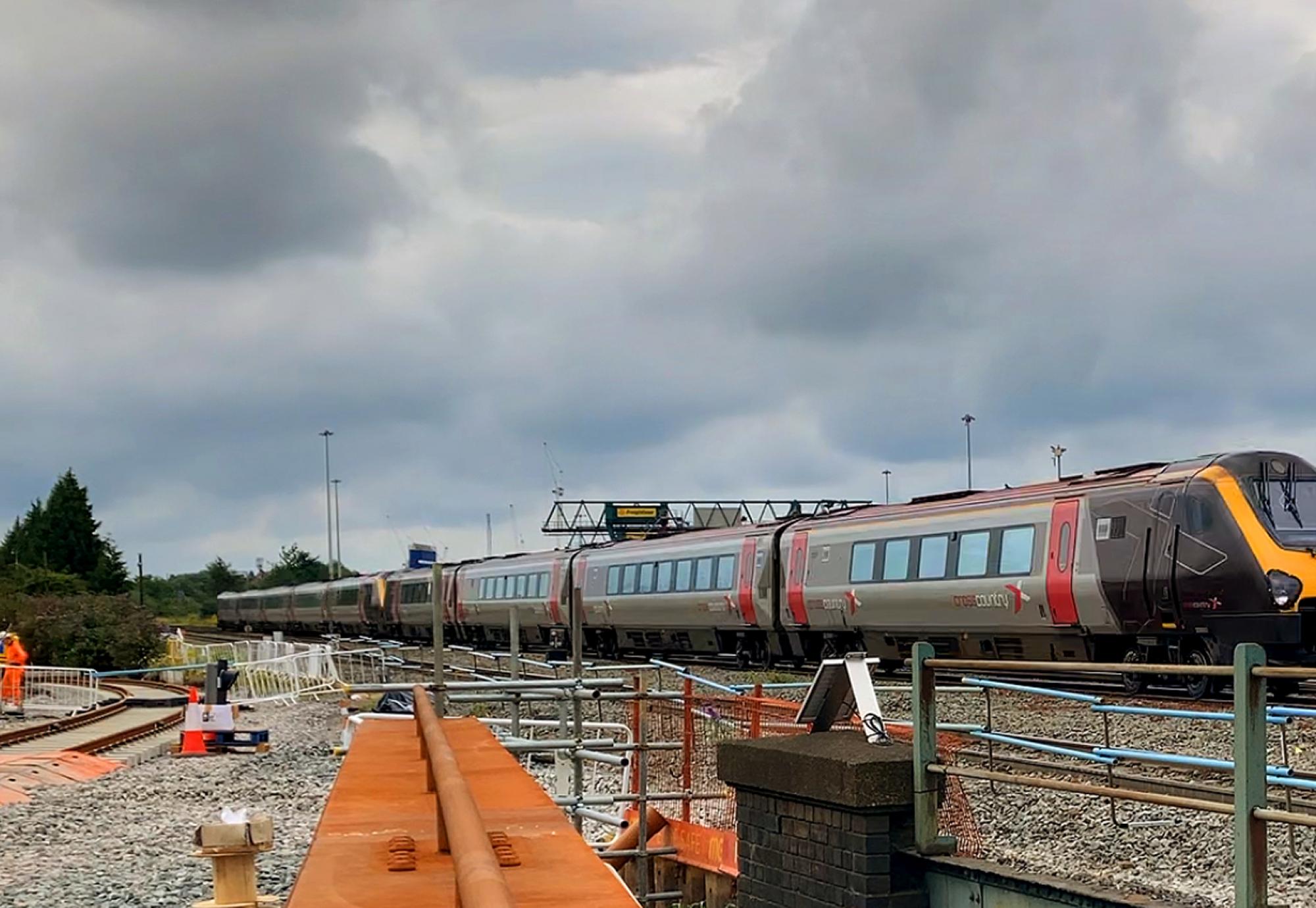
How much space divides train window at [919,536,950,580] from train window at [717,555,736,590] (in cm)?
776

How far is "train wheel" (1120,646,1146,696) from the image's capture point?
755 inches

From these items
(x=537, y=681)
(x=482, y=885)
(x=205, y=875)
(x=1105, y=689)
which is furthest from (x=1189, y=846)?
(x=1105, y=689)

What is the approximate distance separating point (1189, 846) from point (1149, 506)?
12.1 m

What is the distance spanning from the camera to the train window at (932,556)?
78.9 feet

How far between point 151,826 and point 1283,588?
42.8 feet

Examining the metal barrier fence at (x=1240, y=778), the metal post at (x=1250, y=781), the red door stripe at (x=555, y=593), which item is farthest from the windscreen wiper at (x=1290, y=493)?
the red door stripe at (x=555, y=593)

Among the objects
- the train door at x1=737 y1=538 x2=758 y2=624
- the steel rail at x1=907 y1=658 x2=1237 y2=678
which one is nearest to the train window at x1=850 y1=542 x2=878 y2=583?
the train door at x1=737 y1=538 x2=758 y2=624

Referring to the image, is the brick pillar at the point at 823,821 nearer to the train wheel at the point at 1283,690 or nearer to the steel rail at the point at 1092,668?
the steel rail at the point at 1092,668

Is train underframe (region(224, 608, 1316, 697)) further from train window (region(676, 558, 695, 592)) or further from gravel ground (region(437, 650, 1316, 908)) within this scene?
gravel ground (region(437, 650, 1316, 908))

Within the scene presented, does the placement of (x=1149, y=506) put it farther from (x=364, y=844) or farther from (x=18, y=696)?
(x=18, y=696)

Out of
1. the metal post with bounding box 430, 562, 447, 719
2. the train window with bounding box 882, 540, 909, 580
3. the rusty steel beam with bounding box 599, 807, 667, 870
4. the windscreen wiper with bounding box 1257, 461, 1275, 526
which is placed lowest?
the rusty steel beam with bounding box 599, 807, 667, 870

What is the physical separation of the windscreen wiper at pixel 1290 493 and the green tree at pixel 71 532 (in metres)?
87.9

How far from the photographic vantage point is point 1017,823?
9.79 metres

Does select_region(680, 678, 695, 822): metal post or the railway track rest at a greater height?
select_region(680, 678, 695, 822): metal post
